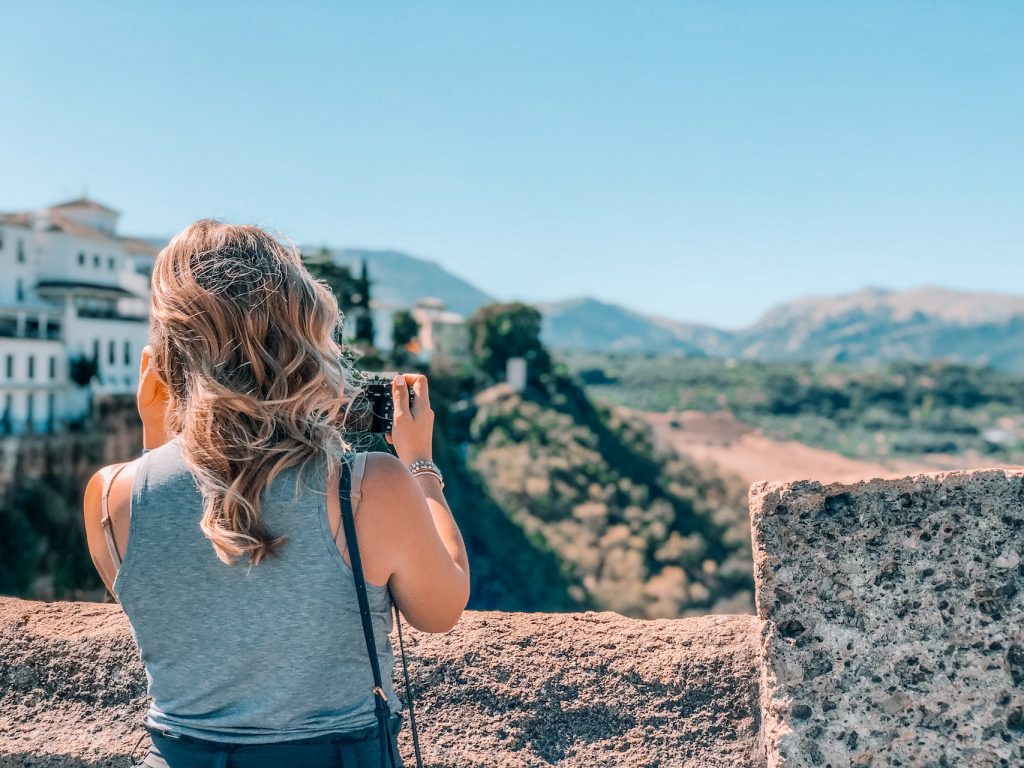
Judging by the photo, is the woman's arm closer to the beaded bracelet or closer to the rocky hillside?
the beaded bracelet

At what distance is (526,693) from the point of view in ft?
7.48

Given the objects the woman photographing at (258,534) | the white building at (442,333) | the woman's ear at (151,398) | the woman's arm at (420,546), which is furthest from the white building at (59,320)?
the woman's arm at (420,546)

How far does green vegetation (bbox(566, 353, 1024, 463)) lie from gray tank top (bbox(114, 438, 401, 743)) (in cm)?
8081

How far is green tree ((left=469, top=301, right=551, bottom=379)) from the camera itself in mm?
48688

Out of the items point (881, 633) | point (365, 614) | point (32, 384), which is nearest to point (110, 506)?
point (365, 614)

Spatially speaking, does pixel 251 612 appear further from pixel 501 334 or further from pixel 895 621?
pixel 501 334

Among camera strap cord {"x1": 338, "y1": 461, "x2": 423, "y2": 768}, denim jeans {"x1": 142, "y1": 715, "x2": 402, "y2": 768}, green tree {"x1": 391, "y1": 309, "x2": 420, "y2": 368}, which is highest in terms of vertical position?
green tree {"x1": 391, "y1": 309, "x2": 420, "y2": 368}

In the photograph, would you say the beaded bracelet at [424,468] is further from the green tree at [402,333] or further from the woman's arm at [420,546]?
the green tree at [402,333]

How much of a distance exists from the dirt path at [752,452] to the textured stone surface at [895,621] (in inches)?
2622

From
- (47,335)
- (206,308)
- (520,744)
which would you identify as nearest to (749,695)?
(520,744)

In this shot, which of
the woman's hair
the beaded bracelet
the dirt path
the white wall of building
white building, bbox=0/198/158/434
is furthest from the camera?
the dirt path

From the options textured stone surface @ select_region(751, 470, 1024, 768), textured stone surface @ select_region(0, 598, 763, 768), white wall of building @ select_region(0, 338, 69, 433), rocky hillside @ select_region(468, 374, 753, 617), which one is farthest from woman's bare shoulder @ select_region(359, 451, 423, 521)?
rocky hillside @ select_region(468, 374, 753, 617)

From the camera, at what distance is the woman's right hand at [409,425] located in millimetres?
1785

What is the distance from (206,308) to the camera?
1.51 meters
